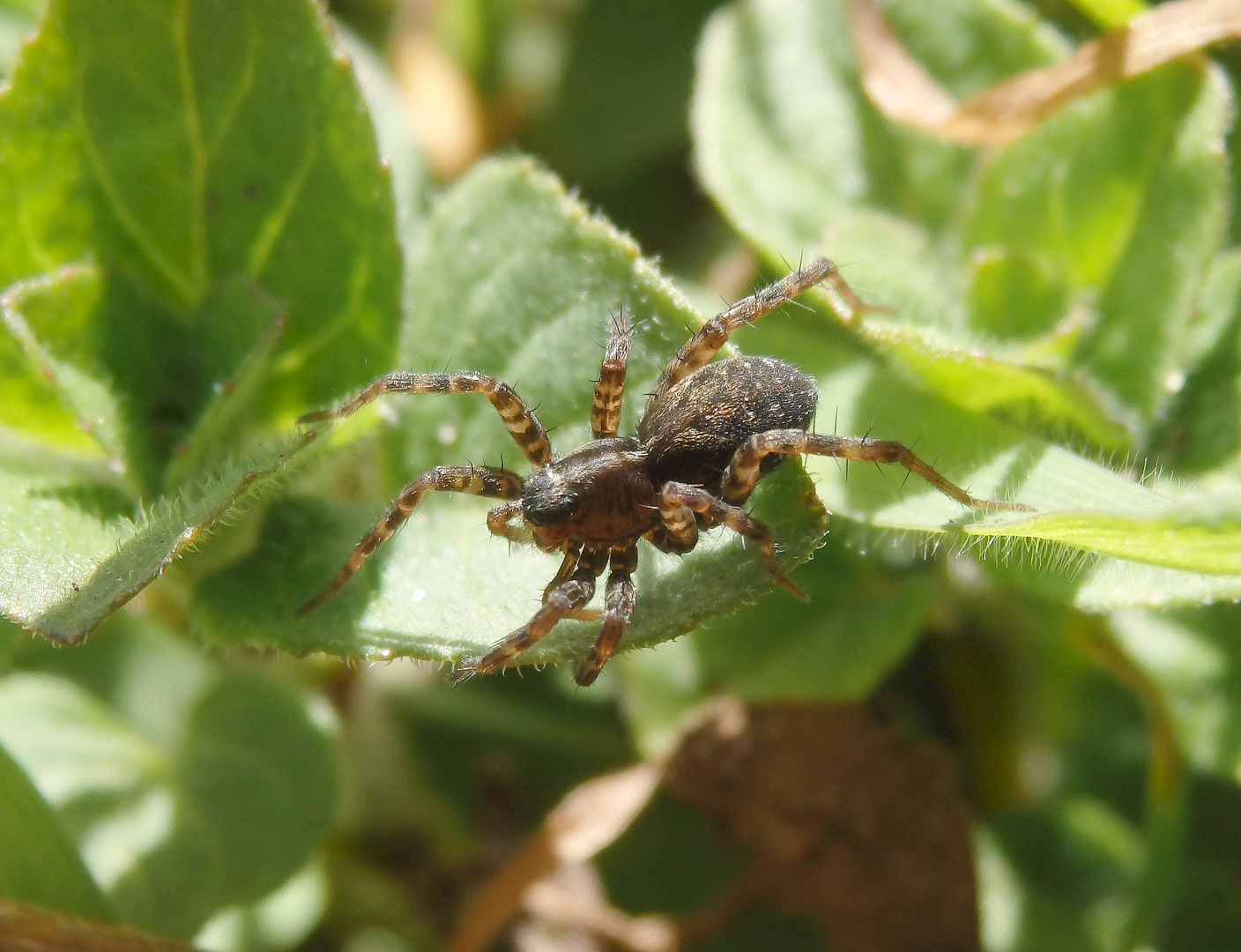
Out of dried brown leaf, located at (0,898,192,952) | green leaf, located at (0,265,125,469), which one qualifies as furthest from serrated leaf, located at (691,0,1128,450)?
dried brown leaf, located at (0,898,192,952)

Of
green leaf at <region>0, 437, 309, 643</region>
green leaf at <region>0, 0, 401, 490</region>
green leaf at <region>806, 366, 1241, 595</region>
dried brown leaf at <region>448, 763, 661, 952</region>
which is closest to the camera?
green leaf at <region>806, 366, 1241, 595</region>

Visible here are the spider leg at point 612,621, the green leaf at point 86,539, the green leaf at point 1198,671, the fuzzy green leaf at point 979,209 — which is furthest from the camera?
the green leaf at point 1198,671

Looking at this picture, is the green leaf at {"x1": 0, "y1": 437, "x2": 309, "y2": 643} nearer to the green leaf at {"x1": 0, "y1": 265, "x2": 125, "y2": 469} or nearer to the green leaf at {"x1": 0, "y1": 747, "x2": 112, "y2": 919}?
the green leaf at {"x1": 0, "y1": 265, "x2": 125, "y2": 469}

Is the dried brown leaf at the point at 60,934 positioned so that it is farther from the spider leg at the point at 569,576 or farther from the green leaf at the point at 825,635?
the green leaf at the point at 825,635

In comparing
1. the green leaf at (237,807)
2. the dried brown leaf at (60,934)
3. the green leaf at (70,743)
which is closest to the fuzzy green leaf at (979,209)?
the green leaf at (237,807)

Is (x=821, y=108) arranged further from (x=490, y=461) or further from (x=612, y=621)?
(x=612, y=621)

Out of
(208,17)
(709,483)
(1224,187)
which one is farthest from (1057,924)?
(208,17)
